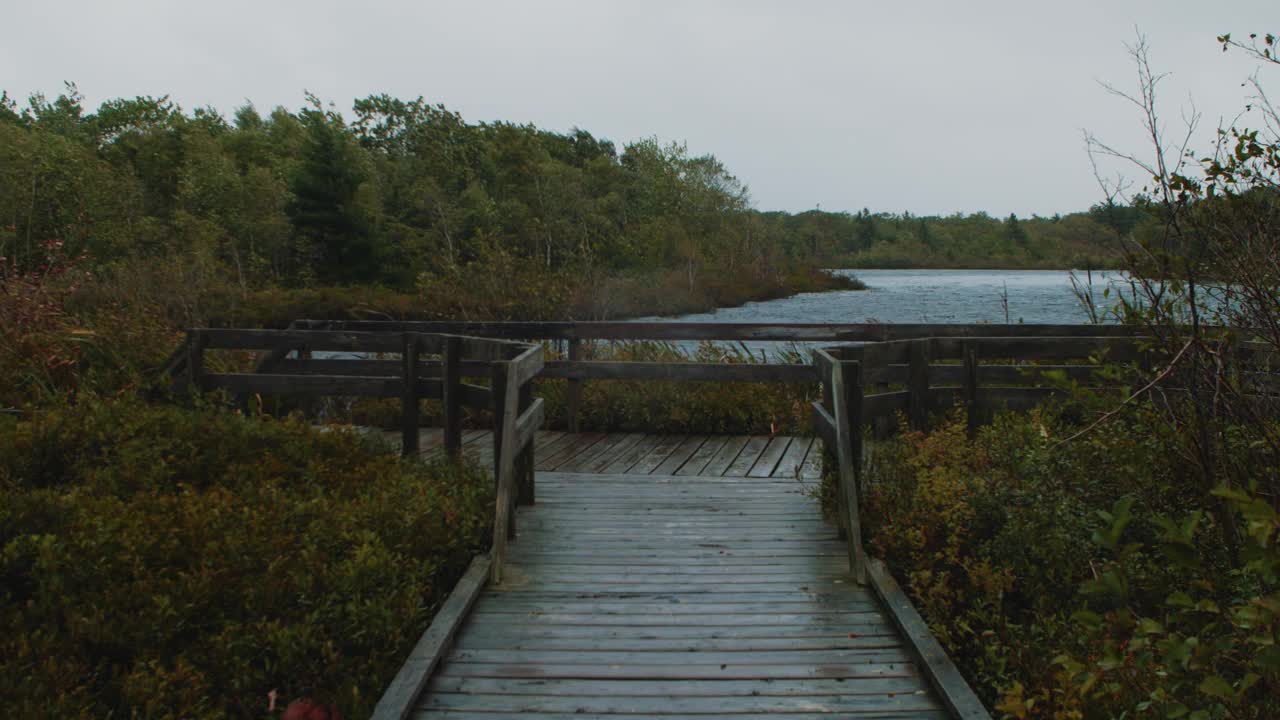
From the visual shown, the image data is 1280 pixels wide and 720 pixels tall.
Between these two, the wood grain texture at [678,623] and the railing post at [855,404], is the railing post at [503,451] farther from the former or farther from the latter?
the railing post at [855,404]

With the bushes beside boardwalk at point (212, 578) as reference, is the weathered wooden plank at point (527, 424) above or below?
above

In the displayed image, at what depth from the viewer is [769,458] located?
745 centimetres

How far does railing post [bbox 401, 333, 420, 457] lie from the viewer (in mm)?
6617

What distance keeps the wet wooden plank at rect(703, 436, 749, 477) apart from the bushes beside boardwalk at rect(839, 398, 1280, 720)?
72.4 inches

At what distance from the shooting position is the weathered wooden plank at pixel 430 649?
3.00m

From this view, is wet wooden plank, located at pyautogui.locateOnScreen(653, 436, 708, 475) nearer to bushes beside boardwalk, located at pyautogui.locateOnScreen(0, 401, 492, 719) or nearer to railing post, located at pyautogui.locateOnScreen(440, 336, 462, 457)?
railing post, located at pyautogui.locateOnScreen(440, 336, 462, 457)

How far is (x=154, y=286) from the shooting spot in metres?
19.4

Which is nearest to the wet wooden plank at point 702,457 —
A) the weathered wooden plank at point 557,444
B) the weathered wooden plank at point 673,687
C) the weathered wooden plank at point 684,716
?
the weathered wooden plank at point 557,444

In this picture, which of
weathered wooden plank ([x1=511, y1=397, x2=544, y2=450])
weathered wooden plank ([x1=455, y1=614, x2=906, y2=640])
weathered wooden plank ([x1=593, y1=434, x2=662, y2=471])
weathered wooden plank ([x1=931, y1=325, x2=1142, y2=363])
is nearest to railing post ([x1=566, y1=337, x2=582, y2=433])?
weathered wooden plank ([x1=593, y1=434, x2=662, y2=471])

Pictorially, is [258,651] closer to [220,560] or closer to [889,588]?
[220,560]

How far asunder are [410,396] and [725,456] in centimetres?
273

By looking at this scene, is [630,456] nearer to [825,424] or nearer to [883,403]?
[883,403]

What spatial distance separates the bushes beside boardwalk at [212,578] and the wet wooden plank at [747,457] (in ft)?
7.51

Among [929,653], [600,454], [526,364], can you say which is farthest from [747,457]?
[929,653]
